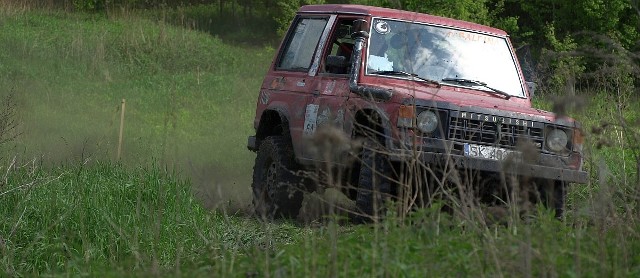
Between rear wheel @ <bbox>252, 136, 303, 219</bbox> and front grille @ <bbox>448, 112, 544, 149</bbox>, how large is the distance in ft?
5.97

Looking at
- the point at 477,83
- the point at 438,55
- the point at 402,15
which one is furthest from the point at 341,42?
the point at 477,83

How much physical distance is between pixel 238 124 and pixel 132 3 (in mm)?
21701

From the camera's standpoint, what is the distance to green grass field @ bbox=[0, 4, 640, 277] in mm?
5844

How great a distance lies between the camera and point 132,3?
151ft

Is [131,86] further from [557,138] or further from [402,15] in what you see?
[557,138]

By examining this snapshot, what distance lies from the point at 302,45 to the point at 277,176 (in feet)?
4.04

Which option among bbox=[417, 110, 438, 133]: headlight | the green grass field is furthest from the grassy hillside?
bbox=[417, 110, 438, 133]: headlight

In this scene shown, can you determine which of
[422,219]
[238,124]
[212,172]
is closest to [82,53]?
[238,124]

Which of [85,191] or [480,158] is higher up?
[480,158]

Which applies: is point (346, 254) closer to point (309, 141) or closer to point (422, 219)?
point (422, 219)

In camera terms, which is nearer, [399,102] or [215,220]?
[399,102]

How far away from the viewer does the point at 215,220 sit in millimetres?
10414

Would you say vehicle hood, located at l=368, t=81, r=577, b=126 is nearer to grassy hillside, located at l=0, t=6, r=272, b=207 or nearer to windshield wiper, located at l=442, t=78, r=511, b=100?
windshield wiper, located at l=442, t=78, r=511, b=100

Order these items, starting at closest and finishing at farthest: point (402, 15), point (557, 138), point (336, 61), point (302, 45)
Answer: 1. point (557, 138)
2. point (336, 61)
3. point (402, 15)
4. point (302, 45)
